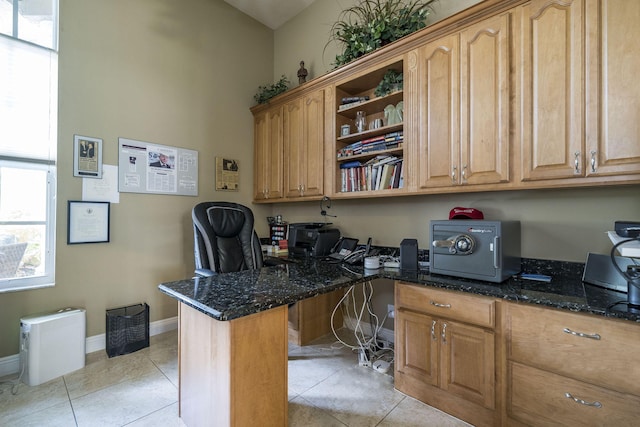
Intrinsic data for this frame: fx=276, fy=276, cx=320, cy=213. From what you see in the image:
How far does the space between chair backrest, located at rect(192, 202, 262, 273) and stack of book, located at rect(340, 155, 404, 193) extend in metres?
1.00

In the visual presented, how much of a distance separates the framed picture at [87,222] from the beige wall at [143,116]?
2.0 inches

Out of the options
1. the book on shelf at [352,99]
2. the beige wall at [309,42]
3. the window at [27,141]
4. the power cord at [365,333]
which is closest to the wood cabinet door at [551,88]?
the book on shelf at [352,99]

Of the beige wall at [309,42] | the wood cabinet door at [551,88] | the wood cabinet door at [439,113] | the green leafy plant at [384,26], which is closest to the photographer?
the wood cabinet door at [551,88]

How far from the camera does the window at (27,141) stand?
2049 mm

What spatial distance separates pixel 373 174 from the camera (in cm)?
234

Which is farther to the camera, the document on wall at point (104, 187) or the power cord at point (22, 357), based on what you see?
the document on wall at point (104, 187)

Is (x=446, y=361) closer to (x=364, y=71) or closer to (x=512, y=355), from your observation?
(x=512, y=355)

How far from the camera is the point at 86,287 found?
233cm

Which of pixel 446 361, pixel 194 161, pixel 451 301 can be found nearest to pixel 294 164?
pixel 194 161

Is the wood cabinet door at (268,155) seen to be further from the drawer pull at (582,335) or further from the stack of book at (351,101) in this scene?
the drawer pull at (582,335)

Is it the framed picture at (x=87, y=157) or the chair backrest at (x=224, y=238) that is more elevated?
the framed picture at (x=87, y=157)

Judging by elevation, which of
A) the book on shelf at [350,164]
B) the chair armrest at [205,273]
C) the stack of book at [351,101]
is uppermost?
the stack of book at [351,101]

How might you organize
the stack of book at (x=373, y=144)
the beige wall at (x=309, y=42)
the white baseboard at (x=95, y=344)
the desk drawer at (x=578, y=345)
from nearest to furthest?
the desk drawer at (x=578, y=345)
the white baseboard at (x=95, y=344)
the stack of book at (x=373, y=144)
the beige wall at (x=309, y=42)

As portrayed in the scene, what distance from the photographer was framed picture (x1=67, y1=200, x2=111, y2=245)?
7.39ft
